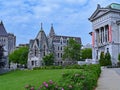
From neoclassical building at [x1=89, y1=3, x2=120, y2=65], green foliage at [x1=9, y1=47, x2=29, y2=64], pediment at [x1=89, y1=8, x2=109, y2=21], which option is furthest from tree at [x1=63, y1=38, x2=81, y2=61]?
green foliage at [x1=9, y1=47, x2=29, y2=64]

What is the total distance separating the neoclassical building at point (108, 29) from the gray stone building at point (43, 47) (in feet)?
87.9

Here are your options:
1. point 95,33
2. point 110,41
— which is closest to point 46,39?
point 95,33

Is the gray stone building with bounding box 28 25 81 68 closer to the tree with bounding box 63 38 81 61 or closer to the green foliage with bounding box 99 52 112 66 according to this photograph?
the tree with bounding box 63 38 81 61

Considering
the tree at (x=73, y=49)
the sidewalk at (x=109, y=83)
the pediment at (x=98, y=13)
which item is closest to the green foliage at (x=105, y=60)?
the pediment at (x=98, y=13)

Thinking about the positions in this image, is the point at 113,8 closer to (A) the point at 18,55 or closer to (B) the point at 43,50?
(B) the point at 43,50

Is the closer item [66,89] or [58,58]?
[66,89]

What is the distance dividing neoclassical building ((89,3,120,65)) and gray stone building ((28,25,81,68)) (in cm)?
2680

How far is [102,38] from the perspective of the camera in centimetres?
8000

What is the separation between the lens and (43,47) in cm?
10362

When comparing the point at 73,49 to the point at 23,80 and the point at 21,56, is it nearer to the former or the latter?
the point at 21,56

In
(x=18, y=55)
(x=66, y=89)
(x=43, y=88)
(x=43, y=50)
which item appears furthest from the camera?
(x=18, y=55)

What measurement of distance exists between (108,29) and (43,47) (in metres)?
35.6

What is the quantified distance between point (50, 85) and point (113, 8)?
66.1 meters

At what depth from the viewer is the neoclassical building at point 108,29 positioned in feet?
237
